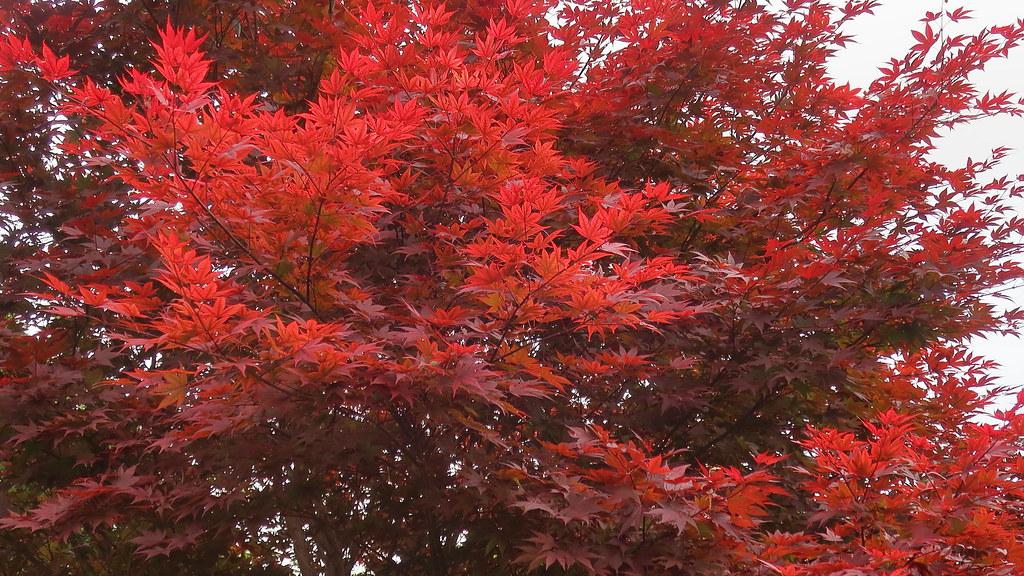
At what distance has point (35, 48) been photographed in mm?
5031

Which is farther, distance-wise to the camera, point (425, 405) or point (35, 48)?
point (35, 48)

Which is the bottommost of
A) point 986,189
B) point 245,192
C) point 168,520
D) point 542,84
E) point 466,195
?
point 168,520

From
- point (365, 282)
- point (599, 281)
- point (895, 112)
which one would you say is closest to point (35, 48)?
point (365, 282)

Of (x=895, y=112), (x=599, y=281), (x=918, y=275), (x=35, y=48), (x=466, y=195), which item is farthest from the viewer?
(x=35, y=48)

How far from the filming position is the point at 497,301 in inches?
118

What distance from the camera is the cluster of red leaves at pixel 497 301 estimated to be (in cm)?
299

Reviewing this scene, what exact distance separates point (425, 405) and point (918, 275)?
2.51 m

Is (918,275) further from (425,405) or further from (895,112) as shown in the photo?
(425,405)

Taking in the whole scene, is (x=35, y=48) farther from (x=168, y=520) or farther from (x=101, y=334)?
(x=168, y=520)

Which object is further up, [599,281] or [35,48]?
[35,48]

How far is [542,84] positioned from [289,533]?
121 inches

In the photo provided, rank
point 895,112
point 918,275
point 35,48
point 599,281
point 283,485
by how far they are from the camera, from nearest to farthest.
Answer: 1. point 599,281
2. point 283,485
3. point 918,275
4. point 895,112
5. point 35,48

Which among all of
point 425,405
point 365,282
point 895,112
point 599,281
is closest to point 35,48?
point 365,282

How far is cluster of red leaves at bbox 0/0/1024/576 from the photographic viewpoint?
2992 mm
